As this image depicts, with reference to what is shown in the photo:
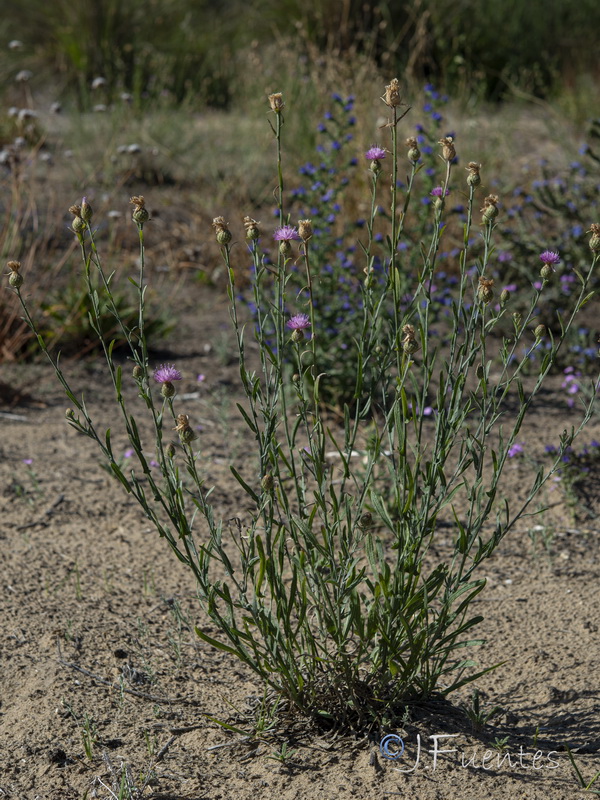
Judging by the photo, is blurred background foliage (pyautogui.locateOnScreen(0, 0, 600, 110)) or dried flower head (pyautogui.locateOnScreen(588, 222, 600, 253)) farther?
blurred background foliage (pyautogui.locateOnScreen(0, 0, 600, 110))

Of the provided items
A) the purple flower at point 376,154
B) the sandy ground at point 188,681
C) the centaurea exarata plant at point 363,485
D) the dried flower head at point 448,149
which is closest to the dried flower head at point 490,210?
the centaurea exarata plant at point 363,485

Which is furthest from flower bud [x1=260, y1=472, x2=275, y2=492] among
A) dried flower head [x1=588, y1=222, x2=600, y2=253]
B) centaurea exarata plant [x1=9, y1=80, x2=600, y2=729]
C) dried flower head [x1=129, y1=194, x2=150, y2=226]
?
dried flower head [x1=588, y1=222, x2=600, y2=253]

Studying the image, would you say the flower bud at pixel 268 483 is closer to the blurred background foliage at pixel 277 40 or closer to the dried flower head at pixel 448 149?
the dried flower head at pixel 448 149

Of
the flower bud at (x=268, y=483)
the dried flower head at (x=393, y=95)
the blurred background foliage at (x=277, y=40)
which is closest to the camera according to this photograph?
the dried flower head at (x=393, y=95)

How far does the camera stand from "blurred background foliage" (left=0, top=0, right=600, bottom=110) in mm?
9023

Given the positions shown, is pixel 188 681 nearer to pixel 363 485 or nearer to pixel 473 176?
pixel 363 485

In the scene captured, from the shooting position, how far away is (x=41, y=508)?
3125 millimetres

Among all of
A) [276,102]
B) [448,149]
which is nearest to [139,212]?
[276,102]

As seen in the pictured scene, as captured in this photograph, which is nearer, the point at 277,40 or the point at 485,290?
the point at 485,290

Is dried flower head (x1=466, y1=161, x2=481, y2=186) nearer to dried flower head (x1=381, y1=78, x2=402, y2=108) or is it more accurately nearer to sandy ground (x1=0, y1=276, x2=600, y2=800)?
dried flower head (x1=381, y1=78, x2=402, y2=108)

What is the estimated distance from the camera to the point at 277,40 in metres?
9.49

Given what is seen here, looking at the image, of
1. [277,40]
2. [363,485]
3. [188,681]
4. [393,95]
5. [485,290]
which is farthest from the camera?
[277,40]

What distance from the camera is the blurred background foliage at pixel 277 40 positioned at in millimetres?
9023

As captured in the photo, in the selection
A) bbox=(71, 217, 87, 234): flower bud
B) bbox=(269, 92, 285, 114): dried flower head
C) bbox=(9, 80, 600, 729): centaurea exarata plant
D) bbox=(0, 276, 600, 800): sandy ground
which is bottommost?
bbox=(0, 276, 600, 800): sandy ground
